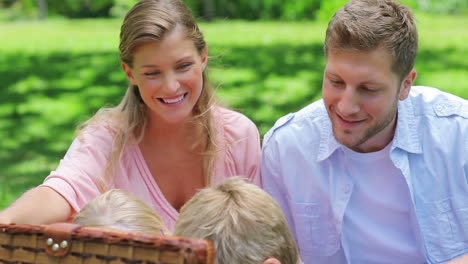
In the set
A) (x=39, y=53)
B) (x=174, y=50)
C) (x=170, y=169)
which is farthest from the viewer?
(x=39, y=53)

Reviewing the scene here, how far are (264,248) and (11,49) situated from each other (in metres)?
9.67

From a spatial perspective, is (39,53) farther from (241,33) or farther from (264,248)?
(264,248)

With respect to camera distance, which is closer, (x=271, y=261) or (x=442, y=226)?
(x=271, y=261)

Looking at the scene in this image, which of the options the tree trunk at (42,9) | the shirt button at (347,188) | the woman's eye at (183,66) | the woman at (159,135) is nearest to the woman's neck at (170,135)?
the woman at (159,135)

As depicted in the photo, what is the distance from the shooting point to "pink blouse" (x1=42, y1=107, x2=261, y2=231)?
312 centimetres

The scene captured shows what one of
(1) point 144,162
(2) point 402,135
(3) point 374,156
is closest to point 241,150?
(1) point 144,162

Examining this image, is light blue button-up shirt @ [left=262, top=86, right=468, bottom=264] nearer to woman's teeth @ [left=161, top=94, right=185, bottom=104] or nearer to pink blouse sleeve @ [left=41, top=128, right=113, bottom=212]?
woman's teeth @ [left=161, top=94, right=185, bottom=104]

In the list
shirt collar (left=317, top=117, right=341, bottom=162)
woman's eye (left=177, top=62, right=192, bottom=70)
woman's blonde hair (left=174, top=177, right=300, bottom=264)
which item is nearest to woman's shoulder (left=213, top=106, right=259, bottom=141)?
woman's eye (left=177, top=62, right=192, bottom=70)

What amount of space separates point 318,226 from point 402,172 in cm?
43

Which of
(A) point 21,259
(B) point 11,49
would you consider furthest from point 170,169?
(B) point 11,49

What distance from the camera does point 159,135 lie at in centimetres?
344

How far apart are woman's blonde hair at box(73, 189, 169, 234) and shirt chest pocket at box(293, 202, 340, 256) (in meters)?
0.81

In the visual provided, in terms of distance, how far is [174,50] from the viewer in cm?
313

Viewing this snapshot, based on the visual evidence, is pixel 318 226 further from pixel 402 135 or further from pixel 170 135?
pixel 170 135
